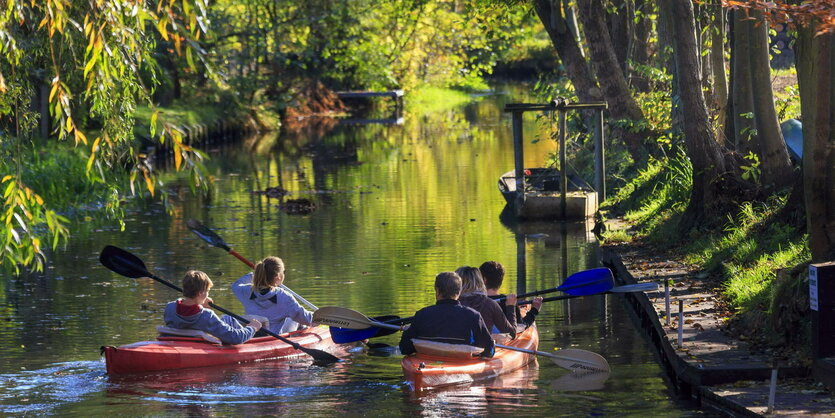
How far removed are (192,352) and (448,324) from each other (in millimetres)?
2572

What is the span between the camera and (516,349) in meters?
11.7

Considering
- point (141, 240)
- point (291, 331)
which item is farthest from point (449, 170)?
point (291, 331)

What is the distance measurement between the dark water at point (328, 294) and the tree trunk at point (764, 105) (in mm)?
2771

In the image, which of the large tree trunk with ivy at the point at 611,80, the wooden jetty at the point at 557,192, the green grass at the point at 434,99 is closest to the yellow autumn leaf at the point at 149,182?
the wooden jetty at the point at 557,192

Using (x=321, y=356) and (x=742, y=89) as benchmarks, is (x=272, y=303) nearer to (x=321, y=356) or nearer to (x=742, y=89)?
(x=321, y=356)

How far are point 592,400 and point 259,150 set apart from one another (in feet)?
107

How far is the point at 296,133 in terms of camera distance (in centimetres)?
4959

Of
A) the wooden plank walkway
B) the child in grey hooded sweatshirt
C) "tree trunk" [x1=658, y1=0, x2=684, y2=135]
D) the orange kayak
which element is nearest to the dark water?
the orange kayak

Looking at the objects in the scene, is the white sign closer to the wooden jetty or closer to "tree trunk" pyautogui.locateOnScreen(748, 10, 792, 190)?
"tree trunk" pyautogui.locateOnScreen(748, 10, 792, 190)

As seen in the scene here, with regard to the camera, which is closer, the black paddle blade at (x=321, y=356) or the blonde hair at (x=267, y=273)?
the black paddle blade at (x=321, y=356)

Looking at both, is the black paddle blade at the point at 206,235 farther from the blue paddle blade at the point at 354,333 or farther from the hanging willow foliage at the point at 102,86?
the hanging willow foliage at the point at 102,86

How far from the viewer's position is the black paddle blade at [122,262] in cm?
1342

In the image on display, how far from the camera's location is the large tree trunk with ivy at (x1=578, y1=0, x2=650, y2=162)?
24062 millimetres

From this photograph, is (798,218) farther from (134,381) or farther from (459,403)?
(134,381)
